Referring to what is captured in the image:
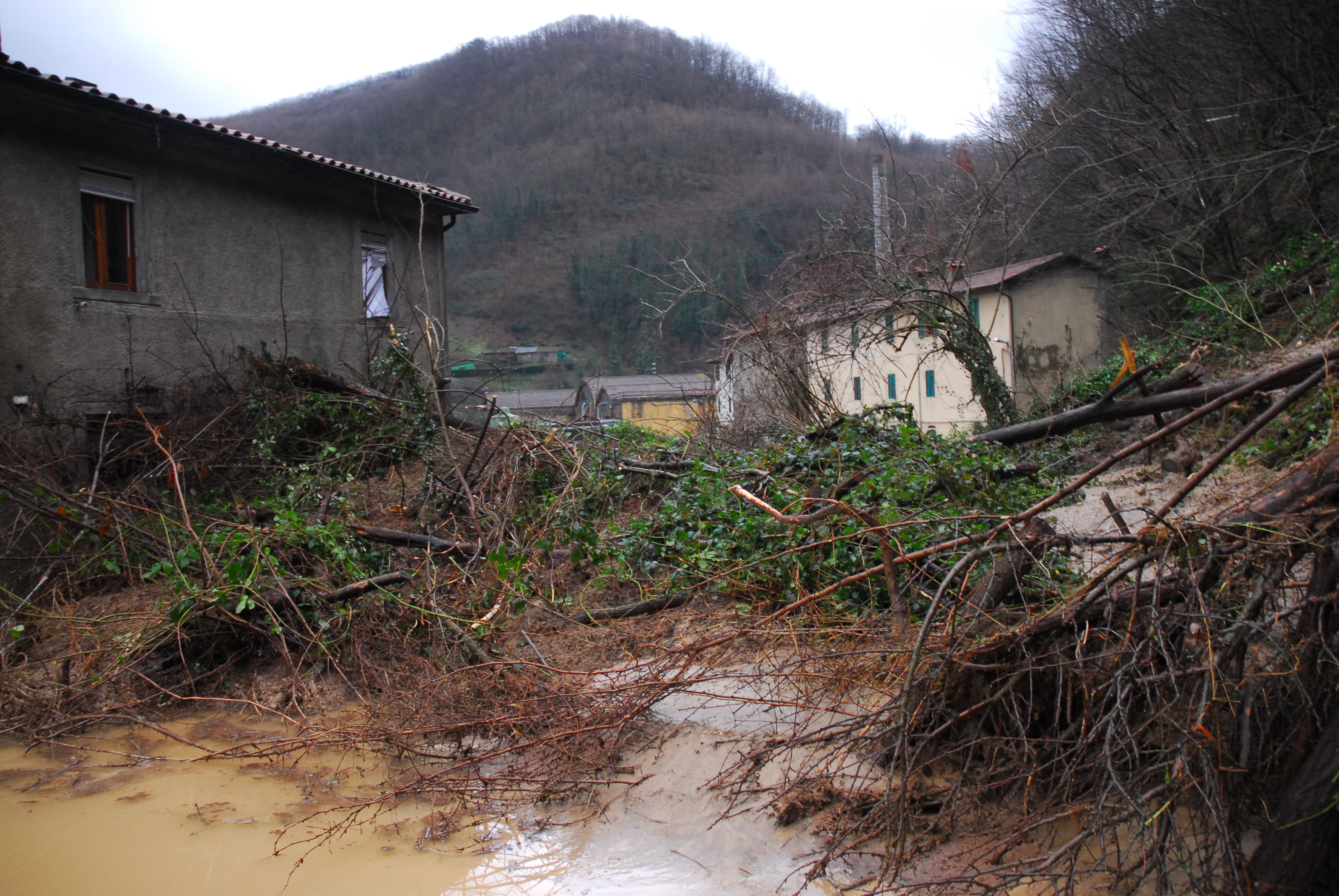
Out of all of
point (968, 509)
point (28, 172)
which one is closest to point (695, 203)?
point (28, 172)

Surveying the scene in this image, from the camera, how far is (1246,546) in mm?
2834

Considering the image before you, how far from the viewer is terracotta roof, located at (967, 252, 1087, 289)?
20.7 m

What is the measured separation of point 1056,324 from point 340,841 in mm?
21386

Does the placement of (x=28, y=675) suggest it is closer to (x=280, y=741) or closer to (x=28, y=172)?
(x=280, y=741)

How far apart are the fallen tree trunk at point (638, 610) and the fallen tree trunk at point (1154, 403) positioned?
10.5 feet

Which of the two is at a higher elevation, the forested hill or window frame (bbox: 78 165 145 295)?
the forested hill

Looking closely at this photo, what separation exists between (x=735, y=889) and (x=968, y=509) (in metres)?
3.13

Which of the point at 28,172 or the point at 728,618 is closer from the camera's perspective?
the point at 728,618

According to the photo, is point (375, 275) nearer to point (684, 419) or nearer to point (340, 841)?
point (684, 419)

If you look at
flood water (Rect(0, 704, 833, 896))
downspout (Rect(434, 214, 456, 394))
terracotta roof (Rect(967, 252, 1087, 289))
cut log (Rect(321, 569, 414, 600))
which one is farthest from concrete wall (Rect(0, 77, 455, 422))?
terracotta roof (Rect(967, 252, 1087, 289))

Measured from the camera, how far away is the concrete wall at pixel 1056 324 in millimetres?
20609

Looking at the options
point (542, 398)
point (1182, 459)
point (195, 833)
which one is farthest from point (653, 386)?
point (195, 833)

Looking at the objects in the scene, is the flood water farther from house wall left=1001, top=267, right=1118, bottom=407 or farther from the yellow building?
house wall left=1001, top=267, right=1118, bottom=407

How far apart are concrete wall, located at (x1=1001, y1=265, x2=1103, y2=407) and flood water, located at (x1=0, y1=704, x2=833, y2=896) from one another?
18.5m
